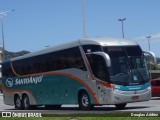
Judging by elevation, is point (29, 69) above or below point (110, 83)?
above

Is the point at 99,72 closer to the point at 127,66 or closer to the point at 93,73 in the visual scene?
the point at 93,73

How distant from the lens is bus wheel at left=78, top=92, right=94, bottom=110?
812 inches

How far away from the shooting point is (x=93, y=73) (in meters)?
20.1

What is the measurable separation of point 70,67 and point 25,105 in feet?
22.3

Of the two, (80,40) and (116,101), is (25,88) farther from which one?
(116,101)

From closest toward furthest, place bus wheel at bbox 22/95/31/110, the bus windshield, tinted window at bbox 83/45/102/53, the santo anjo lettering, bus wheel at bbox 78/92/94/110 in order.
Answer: the bus windshield
tinted window at bbox 83/45/102/53
bus wheel at bbox 78/92/94/110
the santo anjo lettering
bus wheel at bbox 22/95/31/110

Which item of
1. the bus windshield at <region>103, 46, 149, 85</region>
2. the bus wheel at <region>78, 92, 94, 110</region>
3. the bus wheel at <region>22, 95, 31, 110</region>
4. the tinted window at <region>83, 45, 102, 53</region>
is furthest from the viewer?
the bus wheel at <region>22, 95, 31, 110</region>

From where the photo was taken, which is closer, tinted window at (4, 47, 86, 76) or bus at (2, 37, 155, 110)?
bus at (2, 37, 155, 110)

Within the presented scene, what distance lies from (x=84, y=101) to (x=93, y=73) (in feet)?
5.49

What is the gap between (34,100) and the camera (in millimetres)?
26328

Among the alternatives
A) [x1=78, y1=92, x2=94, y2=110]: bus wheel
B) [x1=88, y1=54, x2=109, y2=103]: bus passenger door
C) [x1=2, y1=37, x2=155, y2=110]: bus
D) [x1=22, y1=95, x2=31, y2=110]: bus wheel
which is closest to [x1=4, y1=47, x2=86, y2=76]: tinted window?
[x1=2, y1=37, x2=155, y2=110]: bus

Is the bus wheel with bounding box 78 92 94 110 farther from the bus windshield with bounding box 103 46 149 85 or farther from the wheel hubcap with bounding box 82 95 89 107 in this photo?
the bus windshield with bounding box 103 46 149 85

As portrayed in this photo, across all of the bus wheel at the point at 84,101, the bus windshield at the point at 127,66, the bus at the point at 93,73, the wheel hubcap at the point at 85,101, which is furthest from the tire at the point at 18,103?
the bus windshield at the point at 127,66

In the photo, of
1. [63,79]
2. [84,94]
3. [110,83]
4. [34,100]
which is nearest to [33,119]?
[110,83]
